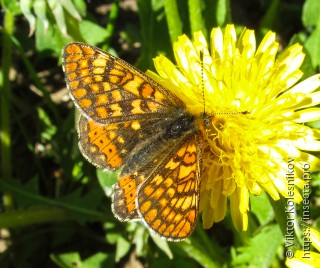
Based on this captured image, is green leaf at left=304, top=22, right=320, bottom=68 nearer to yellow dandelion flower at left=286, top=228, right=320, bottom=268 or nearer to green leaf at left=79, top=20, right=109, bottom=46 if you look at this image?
green leaf at left=79, top=20, right=109, bottom=46

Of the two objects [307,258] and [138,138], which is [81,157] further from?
[307,258]

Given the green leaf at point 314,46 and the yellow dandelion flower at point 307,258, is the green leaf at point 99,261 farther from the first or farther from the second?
the green leaf at point 314,46

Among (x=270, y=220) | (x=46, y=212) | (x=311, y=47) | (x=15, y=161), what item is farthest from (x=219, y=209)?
(x=15, y=161)

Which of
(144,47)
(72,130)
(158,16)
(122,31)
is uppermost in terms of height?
(122,31)

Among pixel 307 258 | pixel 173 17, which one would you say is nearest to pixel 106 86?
pixel 173 17

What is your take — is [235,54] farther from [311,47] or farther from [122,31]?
[122,31]
